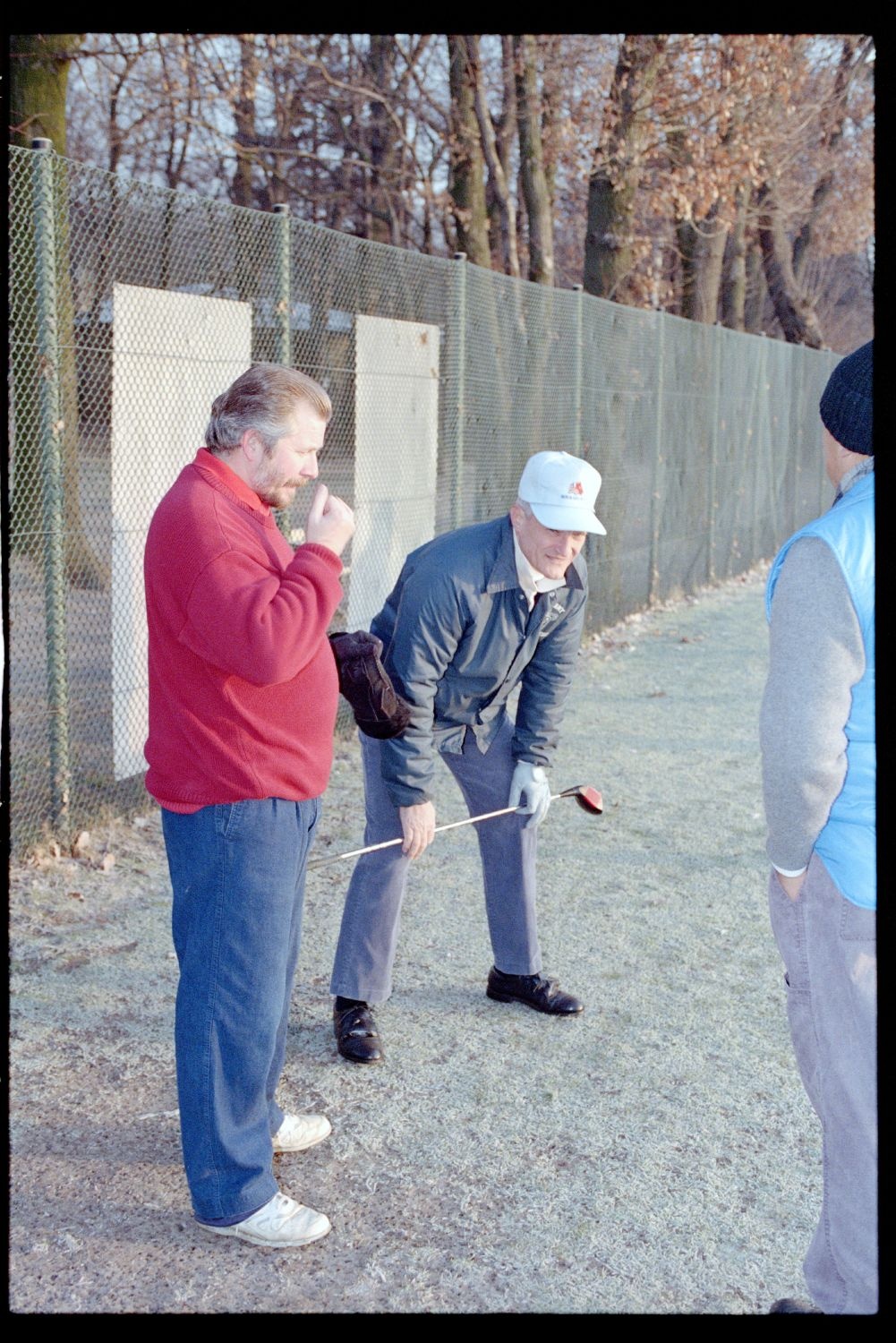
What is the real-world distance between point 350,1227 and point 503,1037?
113 centimetres

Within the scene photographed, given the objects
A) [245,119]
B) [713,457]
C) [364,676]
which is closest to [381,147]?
[245,119]

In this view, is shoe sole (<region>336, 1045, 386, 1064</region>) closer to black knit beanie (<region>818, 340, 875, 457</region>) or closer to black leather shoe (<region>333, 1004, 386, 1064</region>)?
black leather shoe (<region>333, 1004, 386, 1064</region>)

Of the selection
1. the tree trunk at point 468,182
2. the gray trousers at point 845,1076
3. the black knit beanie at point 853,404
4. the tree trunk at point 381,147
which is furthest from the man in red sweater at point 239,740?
the tree trunk at point 381,147

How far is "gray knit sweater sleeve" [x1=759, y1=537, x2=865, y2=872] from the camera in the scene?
7.43ft

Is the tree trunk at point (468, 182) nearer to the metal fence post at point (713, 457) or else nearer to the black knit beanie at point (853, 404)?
the metal fence post at point (713, 457)

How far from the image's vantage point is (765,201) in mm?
21703

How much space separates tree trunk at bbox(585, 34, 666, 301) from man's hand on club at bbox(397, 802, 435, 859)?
33.2ft

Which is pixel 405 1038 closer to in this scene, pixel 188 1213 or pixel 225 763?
pixel 188 1213

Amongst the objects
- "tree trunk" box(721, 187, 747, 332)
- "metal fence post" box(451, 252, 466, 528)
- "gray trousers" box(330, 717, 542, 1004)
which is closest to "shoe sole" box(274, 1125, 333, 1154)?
"gray trousers" box(330, 717, 542, 1004)

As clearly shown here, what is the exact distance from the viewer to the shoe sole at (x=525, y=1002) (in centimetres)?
444

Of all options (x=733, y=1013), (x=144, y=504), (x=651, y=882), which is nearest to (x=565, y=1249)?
(x=733, y=1013)

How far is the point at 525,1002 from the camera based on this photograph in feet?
14.8

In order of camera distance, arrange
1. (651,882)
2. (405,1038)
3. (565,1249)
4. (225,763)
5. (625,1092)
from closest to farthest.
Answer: (225,763)
(565,1249)
(625,1092)
(405,1038)
(651,882)

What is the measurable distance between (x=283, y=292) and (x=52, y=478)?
180cm
